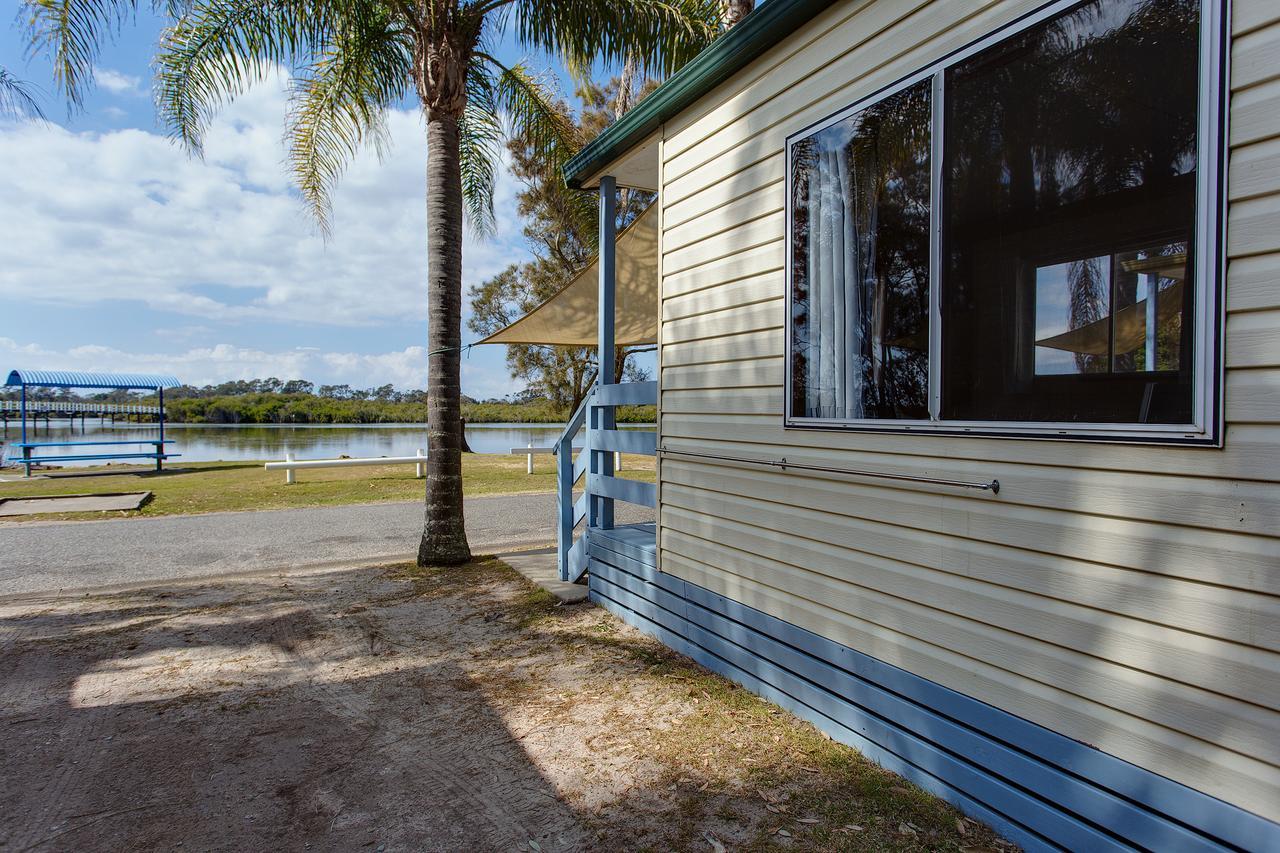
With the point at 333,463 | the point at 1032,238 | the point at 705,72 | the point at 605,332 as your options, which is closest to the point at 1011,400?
the point at 1032,238

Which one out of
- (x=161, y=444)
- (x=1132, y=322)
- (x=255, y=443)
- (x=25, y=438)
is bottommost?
(x=255, y=443)

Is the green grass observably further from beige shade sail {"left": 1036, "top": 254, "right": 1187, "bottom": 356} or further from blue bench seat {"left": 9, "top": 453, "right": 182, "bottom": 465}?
beige shade sail {"left": 1036, "top": 254, "right": 1187, "bottom": 356}

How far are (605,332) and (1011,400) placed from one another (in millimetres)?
3352

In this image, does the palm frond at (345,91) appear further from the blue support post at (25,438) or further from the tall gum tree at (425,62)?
the blue support post at (25,438)

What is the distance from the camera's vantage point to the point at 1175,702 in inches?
69.0

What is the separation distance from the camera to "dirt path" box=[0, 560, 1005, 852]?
2.33m

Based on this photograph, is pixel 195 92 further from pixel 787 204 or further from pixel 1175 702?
pixel 1175 702

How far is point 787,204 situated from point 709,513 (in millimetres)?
1632

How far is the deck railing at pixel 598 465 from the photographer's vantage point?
179 inches

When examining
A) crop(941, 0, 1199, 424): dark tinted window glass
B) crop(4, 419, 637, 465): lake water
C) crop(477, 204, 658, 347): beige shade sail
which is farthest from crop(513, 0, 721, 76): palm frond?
crop(4, 419, 637, 465): lake water

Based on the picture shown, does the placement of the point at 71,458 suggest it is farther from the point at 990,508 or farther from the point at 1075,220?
the point at 1075,220

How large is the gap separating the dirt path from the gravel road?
5.56 ft

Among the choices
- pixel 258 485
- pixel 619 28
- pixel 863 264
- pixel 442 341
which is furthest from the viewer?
pixel 258 485

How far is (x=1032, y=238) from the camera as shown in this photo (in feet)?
7.08
